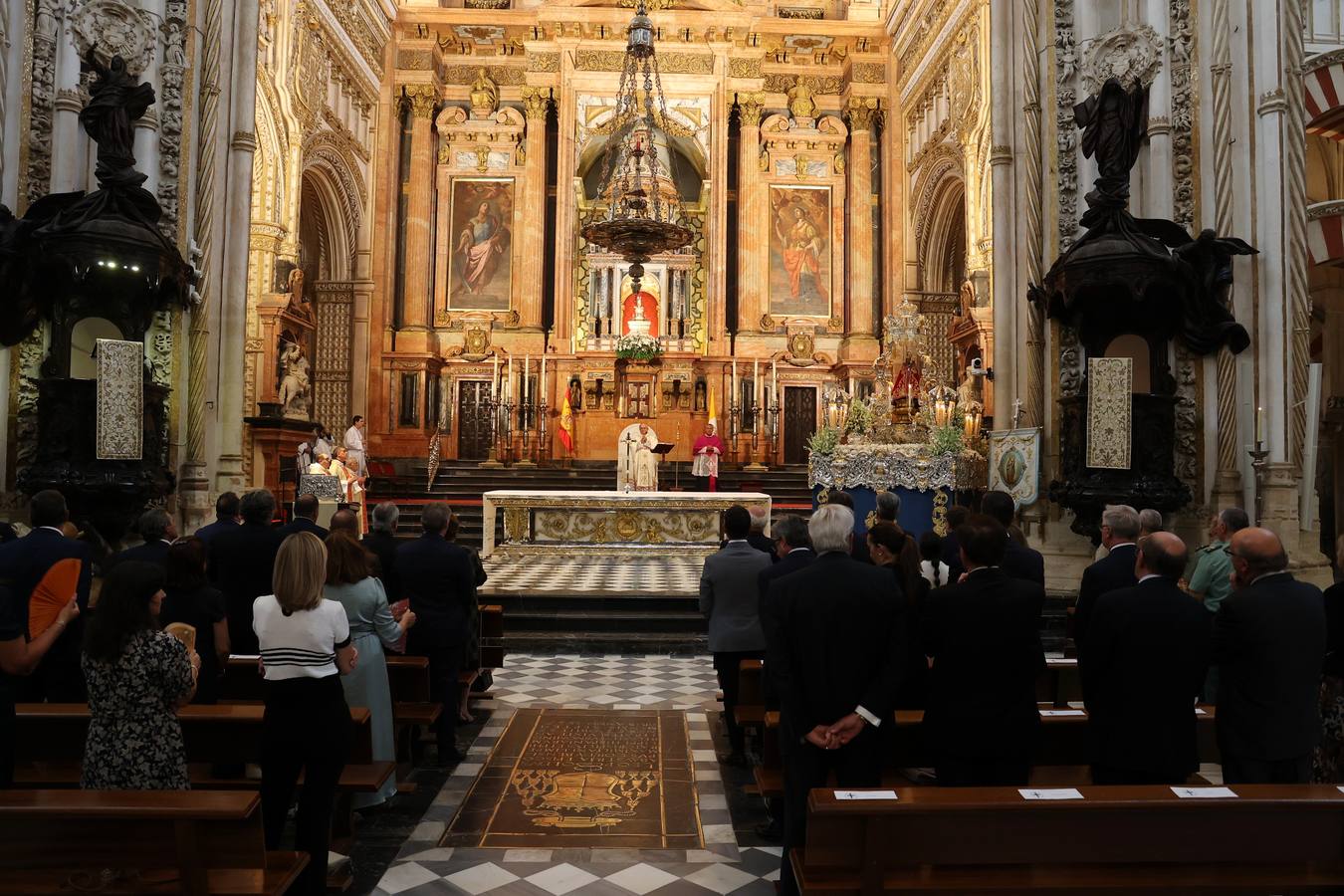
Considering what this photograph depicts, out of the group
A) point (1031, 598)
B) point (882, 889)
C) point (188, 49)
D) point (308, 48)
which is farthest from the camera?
point (308, 48)

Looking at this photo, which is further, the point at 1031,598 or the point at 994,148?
the point at 994,148

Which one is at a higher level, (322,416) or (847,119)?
(847,119)

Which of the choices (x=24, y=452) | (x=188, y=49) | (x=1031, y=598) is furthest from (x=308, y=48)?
(x=1031, y=598)

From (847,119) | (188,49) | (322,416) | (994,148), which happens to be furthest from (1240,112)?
(322,416)

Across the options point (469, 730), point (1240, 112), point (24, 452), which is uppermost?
point (1240, 112)

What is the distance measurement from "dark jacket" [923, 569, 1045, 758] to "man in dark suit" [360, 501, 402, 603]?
330 centimetres

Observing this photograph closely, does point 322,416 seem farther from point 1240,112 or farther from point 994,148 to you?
point 1240,112

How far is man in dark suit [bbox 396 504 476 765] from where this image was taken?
5527 millimetres

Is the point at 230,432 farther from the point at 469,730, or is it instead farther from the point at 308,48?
the point at 308,48

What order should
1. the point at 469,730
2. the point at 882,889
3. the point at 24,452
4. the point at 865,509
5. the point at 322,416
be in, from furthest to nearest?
1. the point at 322,416
2. the point at 865,509
3. the point at 24,452
4. the point at 469,730
5. the point at 882,889

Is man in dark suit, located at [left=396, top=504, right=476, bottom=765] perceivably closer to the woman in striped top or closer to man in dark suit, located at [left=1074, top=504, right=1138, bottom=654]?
the woman in striped top

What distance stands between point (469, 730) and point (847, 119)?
64.6 ft

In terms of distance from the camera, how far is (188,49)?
10922 mm

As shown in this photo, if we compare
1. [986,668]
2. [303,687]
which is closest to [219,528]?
[303,687]
